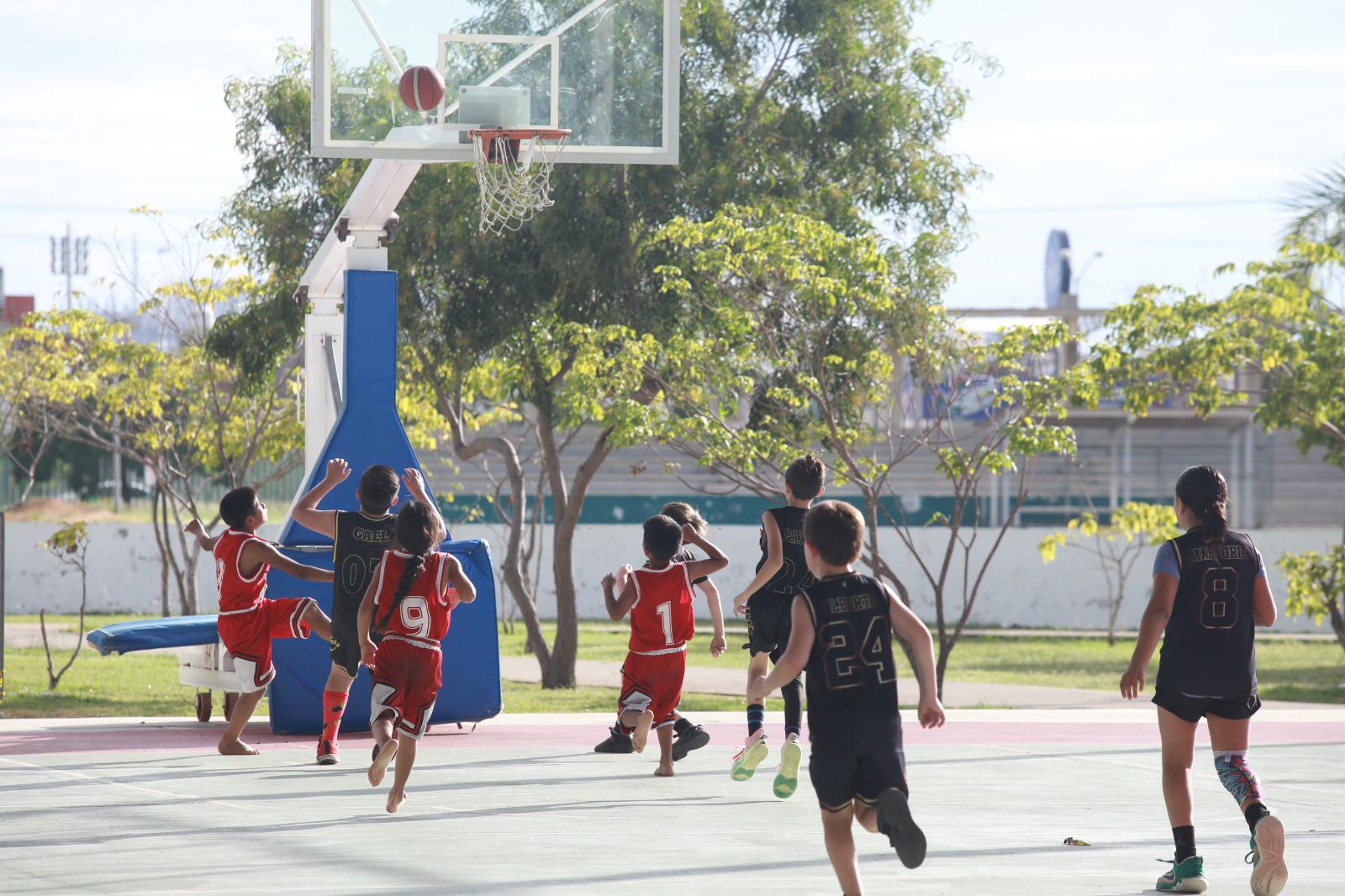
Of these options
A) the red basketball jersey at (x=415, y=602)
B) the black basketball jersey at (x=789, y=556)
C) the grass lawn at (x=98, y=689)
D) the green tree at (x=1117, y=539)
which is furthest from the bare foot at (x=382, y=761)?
the green tree at (x=1117, y=539)

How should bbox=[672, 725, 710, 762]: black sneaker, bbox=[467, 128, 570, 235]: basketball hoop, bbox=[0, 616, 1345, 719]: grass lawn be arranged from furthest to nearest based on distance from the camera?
bbox=[0, 616, 1345, 719]: grass lawn, bbox=[467, 128, 570, 235]: basketball hoop, bbox=[672, 725, 710, 762]: black sneaker

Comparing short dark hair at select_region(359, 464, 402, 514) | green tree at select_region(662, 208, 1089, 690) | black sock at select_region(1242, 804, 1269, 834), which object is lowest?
black sock at select_region(1242, 804, 1269, 834)

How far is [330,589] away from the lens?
448 inches

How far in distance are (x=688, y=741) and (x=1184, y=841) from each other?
3.92m

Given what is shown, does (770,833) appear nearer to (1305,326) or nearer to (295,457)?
(1305,326)

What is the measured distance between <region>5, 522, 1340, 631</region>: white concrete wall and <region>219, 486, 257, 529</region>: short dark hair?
21029 millimetres

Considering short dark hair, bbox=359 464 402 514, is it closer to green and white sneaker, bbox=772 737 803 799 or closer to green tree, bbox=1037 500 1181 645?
green and white sneaker, bbox=772 737 803 799

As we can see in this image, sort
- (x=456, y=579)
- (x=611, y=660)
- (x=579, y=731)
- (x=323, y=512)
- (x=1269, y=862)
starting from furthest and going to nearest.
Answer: (x=611, y=660), (x=579, y=731), (x=323, y=512), (x=456, y=579), (x=1269, y=862)

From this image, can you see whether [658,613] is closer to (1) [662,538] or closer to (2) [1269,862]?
(1) [662,538]

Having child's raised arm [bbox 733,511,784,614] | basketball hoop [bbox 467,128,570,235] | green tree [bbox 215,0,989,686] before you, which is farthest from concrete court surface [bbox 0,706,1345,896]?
green tree [bbox 215,0,989,686]

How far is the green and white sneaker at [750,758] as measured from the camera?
27.2 feet

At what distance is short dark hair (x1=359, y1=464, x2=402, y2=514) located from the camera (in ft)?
29.1

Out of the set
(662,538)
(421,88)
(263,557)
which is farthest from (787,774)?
(421,88)

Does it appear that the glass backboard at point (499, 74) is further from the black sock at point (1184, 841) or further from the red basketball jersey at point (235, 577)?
the black sock at point (1184, 841)
